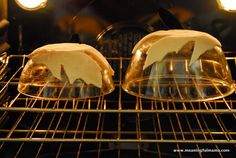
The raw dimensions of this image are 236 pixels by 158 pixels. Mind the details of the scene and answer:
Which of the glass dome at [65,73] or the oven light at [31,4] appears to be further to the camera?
the oven light at [31,4]

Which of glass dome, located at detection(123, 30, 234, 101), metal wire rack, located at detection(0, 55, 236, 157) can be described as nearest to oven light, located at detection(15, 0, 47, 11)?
metal wire rack, located at detection(0, 55, 236, 157)

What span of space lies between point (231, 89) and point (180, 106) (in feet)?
1.38

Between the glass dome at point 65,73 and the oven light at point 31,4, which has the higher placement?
the oven light at point 31,4

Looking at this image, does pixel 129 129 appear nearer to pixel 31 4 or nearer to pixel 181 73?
pixel 181 73

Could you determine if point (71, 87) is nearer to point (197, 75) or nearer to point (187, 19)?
point (197, 75)

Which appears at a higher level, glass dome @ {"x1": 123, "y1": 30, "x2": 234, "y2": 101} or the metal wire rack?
glass dome @ {"x1": 123, "y1": 30, "x2": 234, "y2": 101}

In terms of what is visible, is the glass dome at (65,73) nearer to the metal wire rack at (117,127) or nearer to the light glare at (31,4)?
the metal wire rack at (117,127)

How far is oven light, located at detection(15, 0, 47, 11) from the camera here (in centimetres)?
119

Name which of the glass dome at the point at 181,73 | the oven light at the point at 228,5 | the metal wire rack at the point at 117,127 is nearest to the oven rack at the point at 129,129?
the metal wire rack at the point at 117,127

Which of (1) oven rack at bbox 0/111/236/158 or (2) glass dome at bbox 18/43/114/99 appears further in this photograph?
(1) oven rack at bbox 0/111/236/158

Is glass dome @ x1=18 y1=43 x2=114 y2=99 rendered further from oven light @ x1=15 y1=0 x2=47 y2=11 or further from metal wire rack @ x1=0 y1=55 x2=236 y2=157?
oven light @ x1=15 y1=0 x2=47 y2=11

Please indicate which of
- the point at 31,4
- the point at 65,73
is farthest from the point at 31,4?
the point at 65,73

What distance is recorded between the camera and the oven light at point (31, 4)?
47.0 inches

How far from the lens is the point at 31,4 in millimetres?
1196
